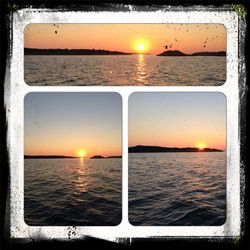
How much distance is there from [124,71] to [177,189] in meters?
0.80

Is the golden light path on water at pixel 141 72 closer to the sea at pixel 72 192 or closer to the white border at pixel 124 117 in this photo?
the white border at pixel 124 117

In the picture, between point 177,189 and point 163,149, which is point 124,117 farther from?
point 177,189

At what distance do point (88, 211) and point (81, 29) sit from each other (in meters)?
1.10

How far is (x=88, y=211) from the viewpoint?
7.77 ft

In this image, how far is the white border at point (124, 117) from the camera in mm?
2268

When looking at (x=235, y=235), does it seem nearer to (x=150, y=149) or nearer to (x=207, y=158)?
(x=207, y=158)

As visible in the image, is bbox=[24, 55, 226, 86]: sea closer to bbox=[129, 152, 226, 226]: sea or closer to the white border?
the white border

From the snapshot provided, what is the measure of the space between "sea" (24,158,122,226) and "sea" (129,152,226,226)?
12 cm

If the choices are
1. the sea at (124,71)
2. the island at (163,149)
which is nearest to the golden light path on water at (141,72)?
the sea at (124,71)

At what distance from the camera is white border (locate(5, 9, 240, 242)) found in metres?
2.27

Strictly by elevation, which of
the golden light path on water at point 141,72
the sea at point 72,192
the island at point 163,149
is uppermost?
the golden light path on water at point 141,72

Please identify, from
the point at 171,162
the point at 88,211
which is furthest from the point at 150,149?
the point at 88,211

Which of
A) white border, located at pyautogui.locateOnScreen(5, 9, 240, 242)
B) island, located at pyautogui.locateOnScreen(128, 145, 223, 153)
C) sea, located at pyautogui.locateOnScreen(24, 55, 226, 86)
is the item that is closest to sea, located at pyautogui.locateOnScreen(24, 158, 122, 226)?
white border, located at pyautogui.locateOnScreen(5, 9, 240, 242)

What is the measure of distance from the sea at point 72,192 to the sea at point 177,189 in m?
0.12
